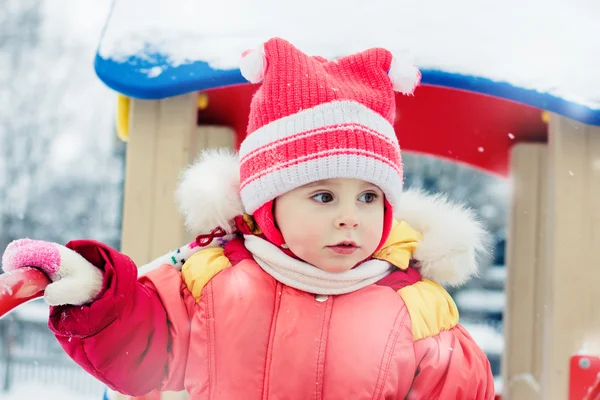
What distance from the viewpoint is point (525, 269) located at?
2395mm

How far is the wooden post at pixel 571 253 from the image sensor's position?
1606 millimetres

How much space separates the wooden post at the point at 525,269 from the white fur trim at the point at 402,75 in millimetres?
1132

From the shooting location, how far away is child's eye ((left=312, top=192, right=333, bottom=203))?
1205 mm

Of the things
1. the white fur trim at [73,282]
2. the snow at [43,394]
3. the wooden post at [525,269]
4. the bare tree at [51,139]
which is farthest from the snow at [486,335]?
the white fur trim at [73,282]

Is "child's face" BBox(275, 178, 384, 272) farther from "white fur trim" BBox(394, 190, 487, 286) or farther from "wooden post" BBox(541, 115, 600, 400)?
"wooden post" BBox(541, 115, 600, 400)

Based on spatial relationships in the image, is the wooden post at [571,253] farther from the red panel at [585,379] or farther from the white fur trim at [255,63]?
the white fur trim at [255,63]

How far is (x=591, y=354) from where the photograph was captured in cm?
159

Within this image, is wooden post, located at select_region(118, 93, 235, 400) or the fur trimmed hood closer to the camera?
the fur trimmed hood

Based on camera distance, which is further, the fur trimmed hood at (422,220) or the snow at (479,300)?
the snow at (479,300)

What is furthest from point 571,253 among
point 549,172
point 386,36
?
point 386,36

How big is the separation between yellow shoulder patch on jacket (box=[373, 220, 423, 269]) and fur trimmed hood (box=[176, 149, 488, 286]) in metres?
0.02

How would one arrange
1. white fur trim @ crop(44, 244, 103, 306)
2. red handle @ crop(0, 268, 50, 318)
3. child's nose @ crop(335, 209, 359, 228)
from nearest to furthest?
1. red handle @ crop(0, 268, 50, 318)
2. white fur trim @ crop(44, 244, 103, 306)
3. child's nose @ crop(335, 209, 359, 228)

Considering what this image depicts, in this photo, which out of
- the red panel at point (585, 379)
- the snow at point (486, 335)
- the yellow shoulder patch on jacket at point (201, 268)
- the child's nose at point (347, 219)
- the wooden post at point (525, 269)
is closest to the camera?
the child's nose at point (347, 219)

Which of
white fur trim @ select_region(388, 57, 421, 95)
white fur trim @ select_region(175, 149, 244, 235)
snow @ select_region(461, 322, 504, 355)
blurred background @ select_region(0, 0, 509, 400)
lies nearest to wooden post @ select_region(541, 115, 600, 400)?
white fur trim @ select_region(388, 57, 421, 95)
